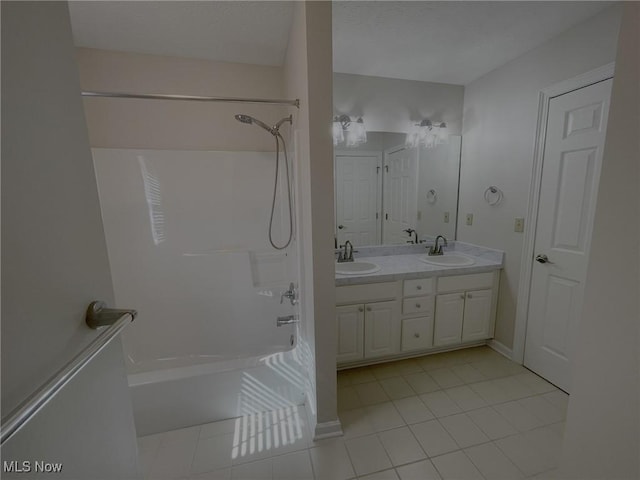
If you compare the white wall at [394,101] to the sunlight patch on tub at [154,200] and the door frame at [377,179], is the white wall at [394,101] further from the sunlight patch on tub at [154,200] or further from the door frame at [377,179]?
the sunlight patch on tub at [154,200]

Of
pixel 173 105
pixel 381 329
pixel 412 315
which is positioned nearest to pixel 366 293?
pixel 381 329

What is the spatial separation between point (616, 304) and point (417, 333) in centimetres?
182

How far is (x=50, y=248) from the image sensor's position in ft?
1.61

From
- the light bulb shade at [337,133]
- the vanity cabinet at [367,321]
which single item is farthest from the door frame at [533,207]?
the light bulb shade at [337,133]

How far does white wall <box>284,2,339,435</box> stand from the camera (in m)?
1.16

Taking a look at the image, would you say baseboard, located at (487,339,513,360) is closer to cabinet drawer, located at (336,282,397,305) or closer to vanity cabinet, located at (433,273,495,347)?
vanity cabinet, located at (433,273,495,347)

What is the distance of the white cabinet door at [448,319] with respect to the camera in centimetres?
214

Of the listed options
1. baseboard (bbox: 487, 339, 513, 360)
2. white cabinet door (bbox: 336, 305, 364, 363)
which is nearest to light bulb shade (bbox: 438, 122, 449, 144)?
white cabinet door (bbox: 336, 305, 364, 363)

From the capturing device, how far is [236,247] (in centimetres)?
217

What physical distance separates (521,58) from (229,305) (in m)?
2.97

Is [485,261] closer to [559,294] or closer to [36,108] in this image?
[559,294]

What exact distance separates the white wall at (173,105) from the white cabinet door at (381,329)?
1575 millimetres

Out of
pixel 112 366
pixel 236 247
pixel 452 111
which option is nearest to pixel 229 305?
pixel 236 247

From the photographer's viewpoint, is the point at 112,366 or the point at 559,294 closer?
the point at 112,366
